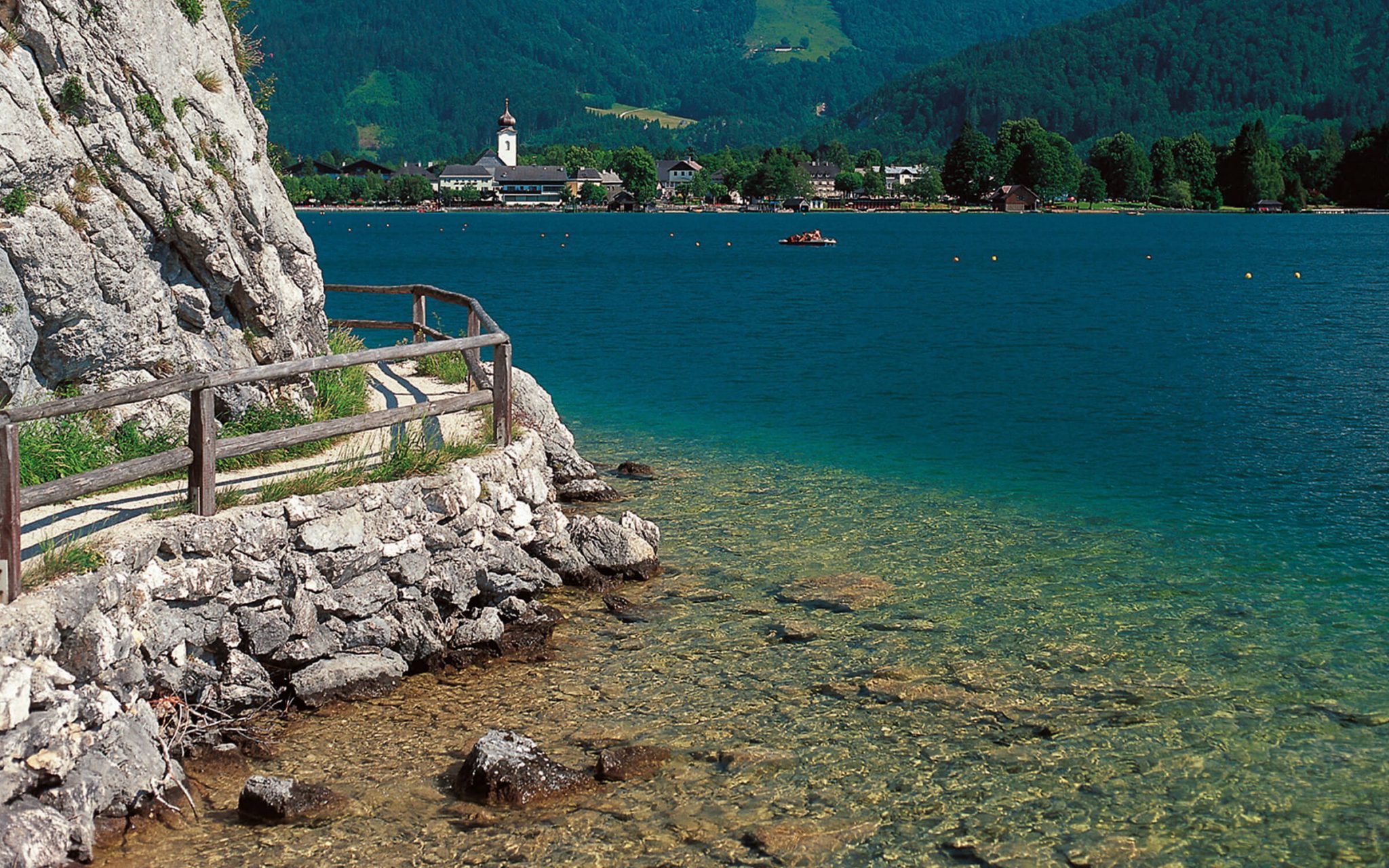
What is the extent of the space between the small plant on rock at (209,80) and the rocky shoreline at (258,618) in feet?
19.3

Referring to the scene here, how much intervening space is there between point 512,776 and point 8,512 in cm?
454

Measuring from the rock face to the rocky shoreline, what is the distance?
311 cm

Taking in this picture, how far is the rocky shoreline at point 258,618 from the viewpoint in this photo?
9555 millimetres

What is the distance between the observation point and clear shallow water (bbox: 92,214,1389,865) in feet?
34.3

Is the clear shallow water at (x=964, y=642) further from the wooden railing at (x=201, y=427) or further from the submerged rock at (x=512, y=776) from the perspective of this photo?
the wooden railing at (x=201, y=427)

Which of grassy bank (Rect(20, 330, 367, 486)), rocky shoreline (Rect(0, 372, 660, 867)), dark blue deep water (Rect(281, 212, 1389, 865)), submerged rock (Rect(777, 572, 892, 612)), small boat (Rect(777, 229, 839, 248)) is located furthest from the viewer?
small boat (Rect(777, 229, 839, 248))

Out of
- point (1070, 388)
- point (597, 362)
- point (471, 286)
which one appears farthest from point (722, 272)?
point (1070, 388)

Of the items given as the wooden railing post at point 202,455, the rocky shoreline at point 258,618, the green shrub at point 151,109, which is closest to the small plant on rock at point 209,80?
the green shrub at point 151,109

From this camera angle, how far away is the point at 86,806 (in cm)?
955

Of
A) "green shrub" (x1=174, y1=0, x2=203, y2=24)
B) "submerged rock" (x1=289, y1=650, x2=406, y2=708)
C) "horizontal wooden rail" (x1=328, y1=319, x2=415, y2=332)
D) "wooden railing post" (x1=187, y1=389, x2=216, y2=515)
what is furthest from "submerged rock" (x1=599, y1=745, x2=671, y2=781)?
"horizontal wooden rail" (x1=328, y1=319, x2=415, y2=332)

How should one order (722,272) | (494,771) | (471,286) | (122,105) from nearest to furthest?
(494,771), (122,105), (471,286), (722,272)

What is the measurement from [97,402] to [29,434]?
8.20ft

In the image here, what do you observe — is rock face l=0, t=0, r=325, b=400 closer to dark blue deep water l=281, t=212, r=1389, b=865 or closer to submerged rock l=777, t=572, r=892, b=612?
dark blue deep water l=281, t=212, r=1389, b=865

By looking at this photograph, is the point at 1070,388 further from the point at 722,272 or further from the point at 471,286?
the point at 722,272
